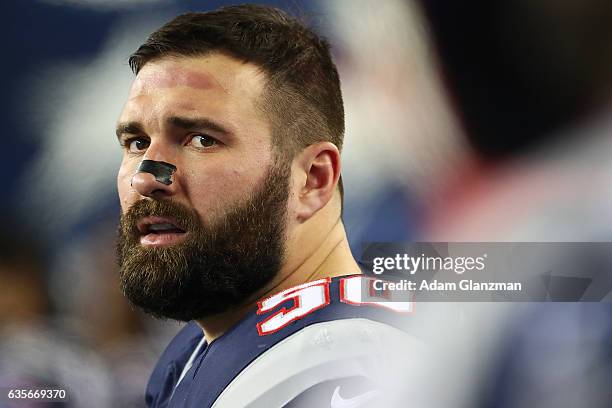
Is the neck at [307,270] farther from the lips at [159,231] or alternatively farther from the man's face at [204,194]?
the lips at [159,231]

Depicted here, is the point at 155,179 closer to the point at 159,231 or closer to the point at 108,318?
the point at 159,231

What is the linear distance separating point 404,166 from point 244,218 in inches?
10.2

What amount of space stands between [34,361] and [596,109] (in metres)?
0.90

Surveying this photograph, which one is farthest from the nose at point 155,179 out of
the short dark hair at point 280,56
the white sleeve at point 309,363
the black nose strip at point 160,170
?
the white sleeve at point 309,363

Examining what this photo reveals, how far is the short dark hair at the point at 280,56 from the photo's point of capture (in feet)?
3.36

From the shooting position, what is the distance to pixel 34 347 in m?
1.18

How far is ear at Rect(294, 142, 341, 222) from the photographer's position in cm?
105

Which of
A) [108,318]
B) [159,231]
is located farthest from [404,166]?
[108,318]

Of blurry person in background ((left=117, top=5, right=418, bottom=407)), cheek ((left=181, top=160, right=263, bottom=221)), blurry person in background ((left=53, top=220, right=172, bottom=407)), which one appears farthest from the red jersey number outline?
blurry person in background ((left=53, top=220, right=172, bottom=407))

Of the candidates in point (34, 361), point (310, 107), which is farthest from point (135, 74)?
point (34, 361)

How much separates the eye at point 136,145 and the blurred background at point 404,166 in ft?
0.39

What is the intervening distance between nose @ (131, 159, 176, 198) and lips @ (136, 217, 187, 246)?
0.03 m

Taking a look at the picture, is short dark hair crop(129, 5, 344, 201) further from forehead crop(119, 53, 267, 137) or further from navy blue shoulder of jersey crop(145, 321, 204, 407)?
navy blue shoulder of jersey crop(145, 321, 204, 407)

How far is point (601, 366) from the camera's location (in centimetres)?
110
